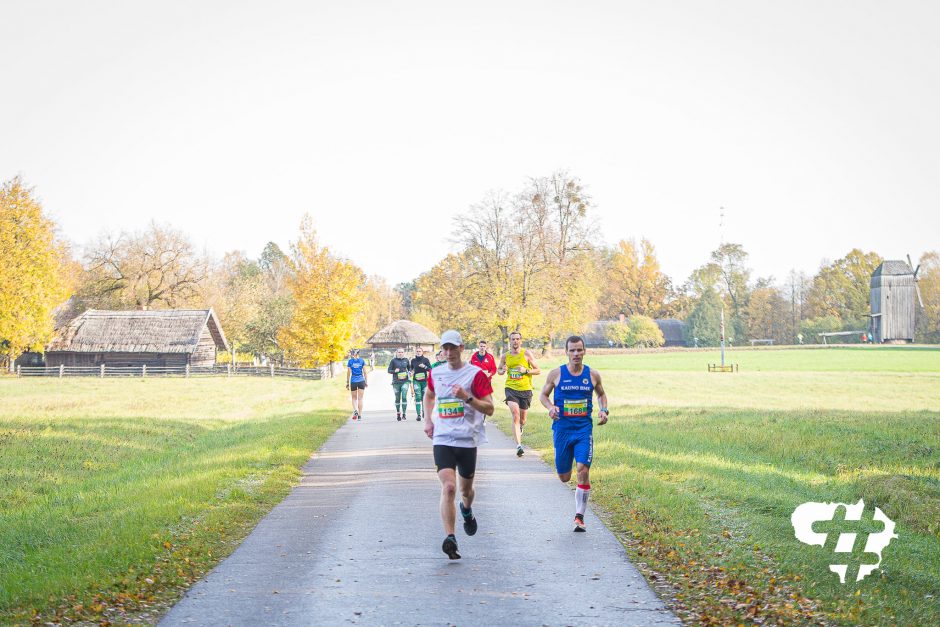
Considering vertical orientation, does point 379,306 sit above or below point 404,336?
above

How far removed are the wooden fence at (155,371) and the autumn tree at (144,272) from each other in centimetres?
1308

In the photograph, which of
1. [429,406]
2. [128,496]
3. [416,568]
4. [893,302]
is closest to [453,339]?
[429,406]

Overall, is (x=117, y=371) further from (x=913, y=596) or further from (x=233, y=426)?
(x=913, y=596)

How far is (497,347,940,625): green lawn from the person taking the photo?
659cm

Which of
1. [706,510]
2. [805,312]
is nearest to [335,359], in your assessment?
[706,510]

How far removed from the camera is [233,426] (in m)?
24.6

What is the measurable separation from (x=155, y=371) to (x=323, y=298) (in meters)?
23.4

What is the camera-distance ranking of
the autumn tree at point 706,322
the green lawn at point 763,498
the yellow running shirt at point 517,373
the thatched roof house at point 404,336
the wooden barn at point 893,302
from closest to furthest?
the green lawn at point 763,498, the yellow running shirt at point 517,373, the thatched roof house at point 404,336, the wooden barn at point 893,302, the autumn tree at point 706,322

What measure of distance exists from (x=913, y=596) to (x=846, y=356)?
82.1 metres

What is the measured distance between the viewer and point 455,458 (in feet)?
27.1

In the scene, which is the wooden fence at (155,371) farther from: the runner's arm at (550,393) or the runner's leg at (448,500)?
the runner's leg at (448,500)

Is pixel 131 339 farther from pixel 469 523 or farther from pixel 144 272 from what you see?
pixel 469 523

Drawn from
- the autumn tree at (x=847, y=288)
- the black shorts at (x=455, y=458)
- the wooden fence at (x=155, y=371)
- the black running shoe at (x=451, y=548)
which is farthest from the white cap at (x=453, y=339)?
the autumn tree at (x=847, y=288)

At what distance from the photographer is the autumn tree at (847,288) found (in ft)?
355
